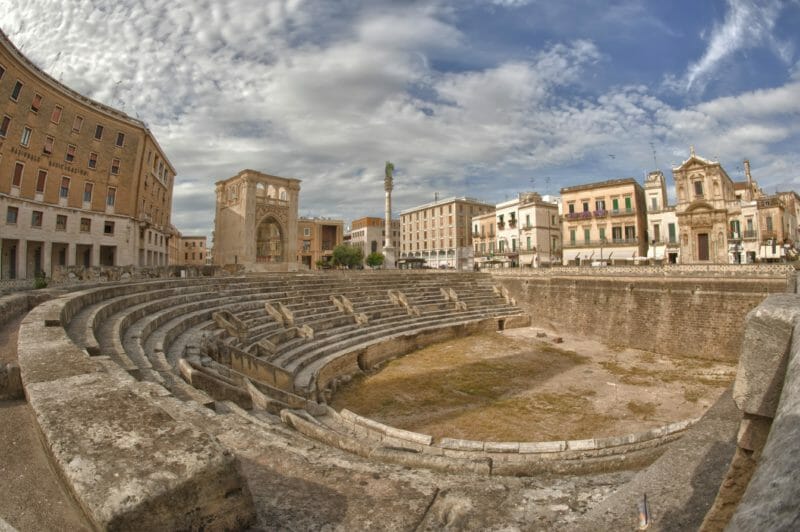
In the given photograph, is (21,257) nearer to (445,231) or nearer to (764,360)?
(764,360)

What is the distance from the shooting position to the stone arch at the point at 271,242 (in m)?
43.6

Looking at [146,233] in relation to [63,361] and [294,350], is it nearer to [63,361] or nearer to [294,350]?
[294,350]

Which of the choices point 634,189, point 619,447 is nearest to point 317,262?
point 634,189

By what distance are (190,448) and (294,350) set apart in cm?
1213

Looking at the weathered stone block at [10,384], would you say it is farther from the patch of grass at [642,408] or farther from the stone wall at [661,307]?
the stone wall at [661,307]

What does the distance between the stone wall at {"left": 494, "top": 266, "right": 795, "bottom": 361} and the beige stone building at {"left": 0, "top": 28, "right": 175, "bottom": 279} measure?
30.5 meters

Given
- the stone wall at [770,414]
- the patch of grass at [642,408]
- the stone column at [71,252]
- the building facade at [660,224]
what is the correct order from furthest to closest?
the building facade at [660,224], the stone column at [71,252], the patch of grass at [642,408], the stone wall at [770,414]

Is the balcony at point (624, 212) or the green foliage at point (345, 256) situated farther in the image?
the green foliage at point (345, 256)

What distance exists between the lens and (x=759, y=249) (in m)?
29.7

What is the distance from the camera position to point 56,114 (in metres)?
24.8

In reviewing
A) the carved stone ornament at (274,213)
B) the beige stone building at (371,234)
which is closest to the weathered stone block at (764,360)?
the carved stone ornament at (274,213)

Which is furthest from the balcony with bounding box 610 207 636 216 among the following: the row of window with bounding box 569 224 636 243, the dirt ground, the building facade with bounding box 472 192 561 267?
the dirt ground

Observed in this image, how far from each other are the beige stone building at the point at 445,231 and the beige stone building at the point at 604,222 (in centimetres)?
1838

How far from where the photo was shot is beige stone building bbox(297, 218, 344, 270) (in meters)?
68.4
